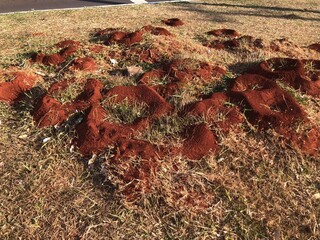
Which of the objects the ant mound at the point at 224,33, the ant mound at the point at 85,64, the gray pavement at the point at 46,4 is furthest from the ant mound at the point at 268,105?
the gray pavement at the point at 46,4

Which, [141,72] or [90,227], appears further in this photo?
[141,72]

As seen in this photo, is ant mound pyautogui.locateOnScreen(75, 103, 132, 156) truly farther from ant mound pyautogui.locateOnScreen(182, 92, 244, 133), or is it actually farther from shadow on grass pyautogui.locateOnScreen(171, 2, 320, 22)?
shadow on grass pyautogui.locateOnScreen(171, 2, 320, 22)

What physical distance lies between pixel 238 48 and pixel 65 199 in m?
3.81

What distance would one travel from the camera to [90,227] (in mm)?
2502

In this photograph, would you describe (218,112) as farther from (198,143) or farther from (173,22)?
(173,22)

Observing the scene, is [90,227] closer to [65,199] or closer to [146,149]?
[65,199]

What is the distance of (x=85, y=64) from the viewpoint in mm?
4555

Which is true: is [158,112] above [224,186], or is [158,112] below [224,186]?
above

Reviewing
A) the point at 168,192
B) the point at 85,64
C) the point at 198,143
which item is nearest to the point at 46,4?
the point at 85,64

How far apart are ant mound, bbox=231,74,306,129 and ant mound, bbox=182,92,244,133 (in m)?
0.13

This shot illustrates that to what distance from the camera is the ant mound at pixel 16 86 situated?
4051 mm

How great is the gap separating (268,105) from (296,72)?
0.87 metres

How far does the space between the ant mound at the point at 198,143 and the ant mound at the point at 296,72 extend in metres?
1.35

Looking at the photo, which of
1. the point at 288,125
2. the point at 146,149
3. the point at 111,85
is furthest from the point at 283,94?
the point at 111,85
